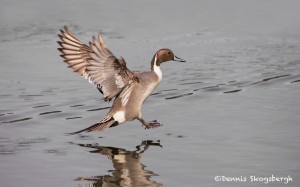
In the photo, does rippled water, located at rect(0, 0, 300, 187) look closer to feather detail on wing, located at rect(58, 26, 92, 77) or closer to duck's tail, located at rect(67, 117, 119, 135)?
duck's tail, located at rect(67, 117, 119, 135)

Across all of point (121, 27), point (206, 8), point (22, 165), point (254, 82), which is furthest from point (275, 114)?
point (206, 8)

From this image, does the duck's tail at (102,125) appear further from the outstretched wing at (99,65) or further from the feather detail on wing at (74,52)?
the feather detail on wing at (74,52)

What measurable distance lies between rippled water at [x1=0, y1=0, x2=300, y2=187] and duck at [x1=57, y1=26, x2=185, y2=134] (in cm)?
17

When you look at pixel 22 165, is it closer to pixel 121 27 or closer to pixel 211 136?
pixel 211 136

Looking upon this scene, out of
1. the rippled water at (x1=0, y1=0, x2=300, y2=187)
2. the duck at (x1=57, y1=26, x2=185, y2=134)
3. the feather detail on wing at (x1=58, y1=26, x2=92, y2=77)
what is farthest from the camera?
the feather detail on wing at (x1=58, y1=26, x2=92, y2=77)

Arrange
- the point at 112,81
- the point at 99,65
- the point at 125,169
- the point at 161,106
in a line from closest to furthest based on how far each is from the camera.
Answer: the point at 125,169 < the point at 99,65 < the point at 112,81 < the point at 161,106

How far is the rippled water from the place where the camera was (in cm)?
651

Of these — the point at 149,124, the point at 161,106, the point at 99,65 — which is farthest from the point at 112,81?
the point at 161,106

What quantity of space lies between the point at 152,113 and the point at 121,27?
4968 millimetres

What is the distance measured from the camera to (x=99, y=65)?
7457 millimetres

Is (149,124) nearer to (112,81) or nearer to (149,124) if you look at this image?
(149,124)

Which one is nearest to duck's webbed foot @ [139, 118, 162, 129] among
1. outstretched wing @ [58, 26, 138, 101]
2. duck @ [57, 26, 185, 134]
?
duck @ [57, 26, 185, 134]

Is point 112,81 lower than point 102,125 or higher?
higher

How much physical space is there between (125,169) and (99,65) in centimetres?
134
